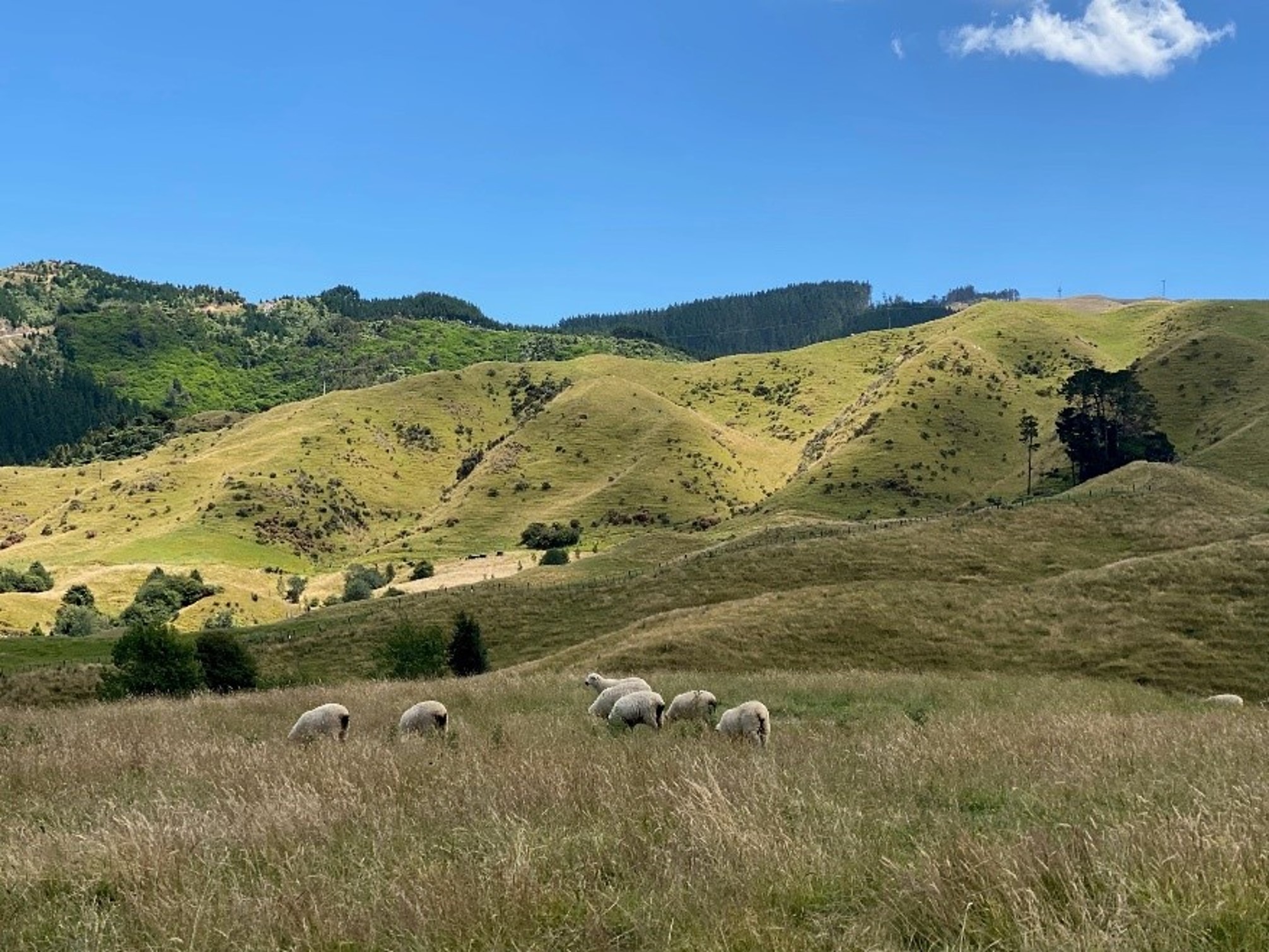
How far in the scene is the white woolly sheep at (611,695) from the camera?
17.2m

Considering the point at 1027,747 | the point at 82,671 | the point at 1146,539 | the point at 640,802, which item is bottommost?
the point at 82,671

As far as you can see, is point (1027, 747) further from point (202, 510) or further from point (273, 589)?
point (202, 510)

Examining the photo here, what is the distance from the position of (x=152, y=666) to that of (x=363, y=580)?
75.9m

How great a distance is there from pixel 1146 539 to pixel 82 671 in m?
61.1

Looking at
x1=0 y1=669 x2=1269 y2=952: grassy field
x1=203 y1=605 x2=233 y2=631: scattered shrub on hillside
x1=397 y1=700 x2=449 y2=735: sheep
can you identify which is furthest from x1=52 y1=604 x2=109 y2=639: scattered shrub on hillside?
x1=0 y1=669 x2=1269 y2=952: grassy field

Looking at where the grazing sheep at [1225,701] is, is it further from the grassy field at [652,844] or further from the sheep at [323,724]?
the sheep at [323,724]

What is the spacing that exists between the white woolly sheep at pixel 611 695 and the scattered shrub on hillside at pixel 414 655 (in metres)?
18.1

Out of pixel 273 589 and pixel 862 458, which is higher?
pixel 862 458

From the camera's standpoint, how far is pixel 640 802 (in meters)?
7.43

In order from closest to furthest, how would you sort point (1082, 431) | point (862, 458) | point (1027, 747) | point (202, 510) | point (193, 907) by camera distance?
1. point (193, 907)
2. point (1027, 747)
3. point (1082, 431)
4. point (862, 458)
5. point (202, 510)

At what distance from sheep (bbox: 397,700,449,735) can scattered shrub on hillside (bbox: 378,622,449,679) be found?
783 inches

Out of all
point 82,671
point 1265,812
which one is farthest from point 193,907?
point 82,671

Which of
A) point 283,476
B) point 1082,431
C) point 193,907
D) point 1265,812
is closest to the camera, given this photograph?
point 193,907

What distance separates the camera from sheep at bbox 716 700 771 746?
1336cm
